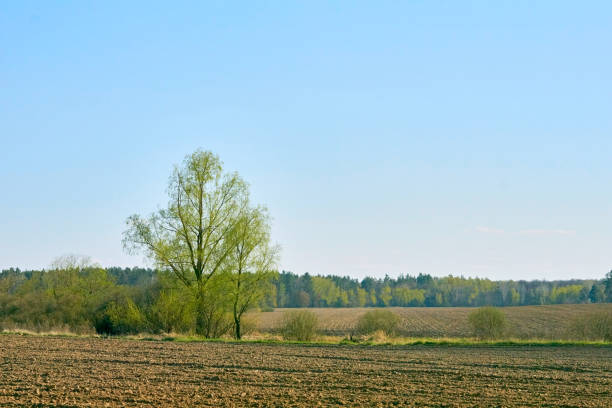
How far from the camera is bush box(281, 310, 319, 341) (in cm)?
3994

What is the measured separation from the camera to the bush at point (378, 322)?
46.0 metres

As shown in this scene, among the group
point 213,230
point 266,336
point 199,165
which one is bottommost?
point 266,336

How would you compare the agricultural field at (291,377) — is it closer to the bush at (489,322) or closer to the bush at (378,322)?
the bush at (489,322)

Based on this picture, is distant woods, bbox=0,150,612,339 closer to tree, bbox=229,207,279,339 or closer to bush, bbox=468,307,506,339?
tree, bbox=229,207,279,339

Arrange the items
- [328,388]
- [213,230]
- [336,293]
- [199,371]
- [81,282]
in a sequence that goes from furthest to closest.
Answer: [336,293] → [81,282] → [213,230] → [199,371] → [328,388]

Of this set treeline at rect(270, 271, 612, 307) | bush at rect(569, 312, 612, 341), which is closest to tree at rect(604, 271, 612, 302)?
treeline at rect(270, 271, 612, 307)

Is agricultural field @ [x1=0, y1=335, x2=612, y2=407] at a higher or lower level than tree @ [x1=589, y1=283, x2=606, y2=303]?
lower

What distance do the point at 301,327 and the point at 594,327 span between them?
66.0 ft

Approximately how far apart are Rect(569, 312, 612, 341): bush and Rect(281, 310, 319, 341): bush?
1795 cm

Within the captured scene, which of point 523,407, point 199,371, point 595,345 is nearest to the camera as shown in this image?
point 523,407

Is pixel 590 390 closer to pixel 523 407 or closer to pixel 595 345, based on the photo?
pixel 523 407

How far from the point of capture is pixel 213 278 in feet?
127

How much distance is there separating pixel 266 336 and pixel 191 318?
5.39 meters

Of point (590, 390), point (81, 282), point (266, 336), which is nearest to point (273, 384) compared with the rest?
point (590, 390)
